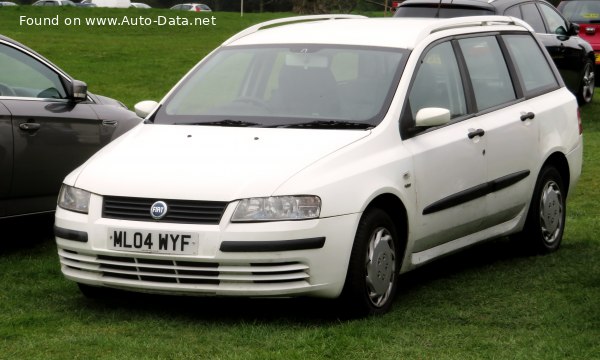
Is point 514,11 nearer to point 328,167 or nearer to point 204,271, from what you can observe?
point 328,167

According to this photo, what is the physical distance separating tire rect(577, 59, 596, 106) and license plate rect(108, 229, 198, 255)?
14.2 m

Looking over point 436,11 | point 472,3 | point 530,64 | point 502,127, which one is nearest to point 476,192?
point 502,127

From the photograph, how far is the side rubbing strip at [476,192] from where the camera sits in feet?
25.2

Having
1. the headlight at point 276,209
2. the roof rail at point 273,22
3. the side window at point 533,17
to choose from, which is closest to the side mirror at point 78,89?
the roof rail at point 273,22

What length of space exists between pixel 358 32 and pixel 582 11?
1615cm

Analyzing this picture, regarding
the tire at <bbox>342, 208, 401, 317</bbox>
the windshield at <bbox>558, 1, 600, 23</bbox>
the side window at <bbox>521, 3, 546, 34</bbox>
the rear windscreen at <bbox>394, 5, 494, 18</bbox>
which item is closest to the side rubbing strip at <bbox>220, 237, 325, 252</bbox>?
the tire at <bbox>342, 208, 401, 317</bbox>

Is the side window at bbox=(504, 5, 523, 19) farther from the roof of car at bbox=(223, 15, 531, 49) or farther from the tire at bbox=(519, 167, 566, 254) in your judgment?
the roof of car at bbox=(223, 15, 531, 49)

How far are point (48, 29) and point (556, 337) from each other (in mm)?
26696

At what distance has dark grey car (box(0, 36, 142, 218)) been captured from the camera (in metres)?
8.86

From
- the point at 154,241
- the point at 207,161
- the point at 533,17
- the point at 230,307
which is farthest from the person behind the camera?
the point at 533,17

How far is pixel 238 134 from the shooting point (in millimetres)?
7402

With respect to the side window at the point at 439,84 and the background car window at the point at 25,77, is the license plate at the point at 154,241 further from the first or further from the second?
the background car window at the point at 25,77

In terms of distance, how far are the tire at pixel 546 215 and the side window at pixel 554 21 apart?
985 centimetres

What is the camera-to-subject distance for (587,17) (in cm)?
2334
